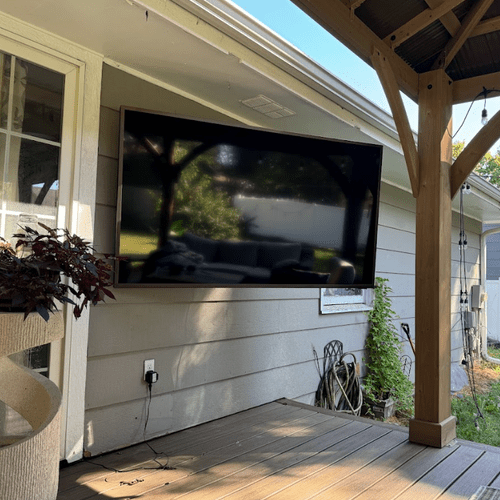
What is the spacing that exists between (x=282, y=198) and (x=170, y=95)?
3.28 feet

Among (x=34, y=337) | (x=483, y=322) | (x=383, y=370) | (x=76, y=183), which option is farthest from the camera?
(x=483, y=322)

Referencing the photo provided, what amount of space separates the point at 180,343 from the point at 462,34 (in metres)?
2.72

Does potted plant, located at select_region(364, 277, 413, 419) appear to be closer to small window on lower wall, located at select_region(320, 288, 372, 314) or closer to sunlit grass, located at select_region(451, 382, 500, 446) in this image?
small window on lower wall, located at select_region(320, 288, 372, 314)

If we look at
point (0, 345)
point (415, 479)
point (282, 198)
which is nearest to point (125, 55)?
A: point (282, 198)

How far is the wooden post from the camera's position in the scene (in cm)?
309

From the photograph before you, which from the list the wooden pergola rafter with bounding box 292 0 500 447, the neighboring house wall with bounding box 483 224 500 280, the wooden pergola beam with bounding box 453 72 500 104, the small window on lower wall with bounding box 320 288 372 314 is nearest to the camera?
the wooden pergola rafter with bounding box 292 0 500 447

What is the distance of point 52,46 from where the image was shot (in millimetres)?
2494

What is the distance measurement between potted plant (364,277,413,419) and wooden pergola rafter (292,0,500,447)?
6.78 feet

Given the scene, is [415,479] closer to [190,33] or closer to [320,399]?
[320,399]

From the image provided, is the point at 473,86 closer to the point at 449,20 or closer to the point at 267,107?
the point at 449,20

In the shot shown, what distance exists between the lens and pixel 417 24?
9.76 ft

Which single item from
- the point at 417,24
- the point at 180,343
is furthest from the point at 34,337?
the point at 417,24

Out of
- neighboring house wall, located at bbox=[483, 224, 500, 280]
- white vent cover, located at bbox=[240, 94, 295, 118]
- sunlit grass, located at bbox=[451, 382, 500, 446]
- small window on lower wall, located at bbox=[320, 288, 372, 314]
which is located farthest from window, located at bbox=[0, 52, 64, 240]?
neighboring house wall, located at bbox=[483, 224, 500, 280]

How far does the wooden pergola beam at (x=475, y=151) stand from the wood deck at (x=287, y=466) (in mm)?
1708
